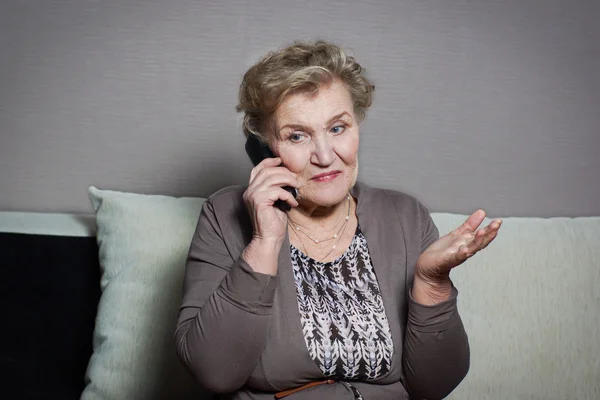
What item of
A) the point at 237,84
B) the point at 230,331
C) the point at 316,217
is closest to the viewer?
the point at 230,331

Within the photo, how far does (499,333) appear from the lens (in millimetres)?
1994

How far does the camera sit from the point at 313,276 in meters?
1.74

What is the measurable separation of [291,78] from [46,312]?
1.04 meters

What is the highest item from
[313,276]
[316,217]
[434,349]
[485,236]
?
[485,236]

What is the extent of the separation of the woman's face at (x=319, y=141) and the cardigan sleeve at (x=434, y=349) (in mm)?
312

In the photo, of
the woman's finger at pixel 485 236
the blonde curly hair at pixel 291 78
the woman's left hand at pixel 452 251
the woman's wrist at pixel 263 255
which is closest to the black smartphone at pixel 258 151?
the blonde curly hair at pixel 291 78

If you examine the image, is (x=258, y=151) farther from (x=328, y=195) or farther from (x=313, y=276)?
(x=313, y=276)

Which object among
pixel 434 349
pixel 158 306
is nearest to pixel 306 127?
pixel 434 349

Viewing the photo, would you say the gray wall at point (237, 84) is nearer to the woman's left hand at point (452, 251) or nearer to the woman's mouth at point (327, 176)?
the woman's mouth at point (327, 176)

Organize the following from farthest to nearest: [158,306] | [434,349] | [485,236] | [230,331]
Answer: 1. [158,306]
2. [434,349]
3. [230,331]
4. [485,236]

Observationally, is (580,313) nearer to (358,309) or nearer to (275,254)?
(358,309)

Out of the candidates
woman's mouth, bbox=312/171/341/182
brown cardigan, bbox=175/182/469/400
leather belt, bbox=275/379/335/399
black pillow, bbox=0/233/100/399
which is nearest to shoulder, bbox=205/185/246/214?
brown cardigan, bbox=175/182/469/400

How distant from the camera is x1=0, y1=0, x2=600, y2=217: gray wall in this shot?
233 centimetres

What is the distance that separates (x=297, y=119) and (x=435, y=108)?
83cm
